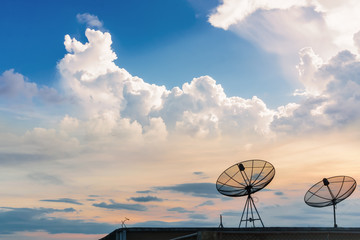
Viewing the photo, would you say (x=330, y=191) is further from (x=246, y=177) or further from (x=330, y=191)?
(x=246, y=177)

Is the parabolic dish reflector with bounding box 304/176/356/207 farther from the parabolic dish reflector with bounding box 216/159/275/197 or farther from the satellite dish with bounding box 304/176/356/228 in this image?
the parabolic dish reflector with bounding box 216/159/275/197

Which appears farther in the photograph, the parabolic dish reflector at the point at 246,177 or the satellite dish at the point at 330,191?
the satellite dish at the point at 330,191

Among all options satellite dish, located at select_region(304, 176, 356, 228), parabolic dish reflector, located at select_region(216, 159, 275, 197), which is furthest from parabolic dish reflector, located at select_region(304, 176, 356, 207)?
parabolic dish reflector, located at select_region(216, 159, 275, 197)

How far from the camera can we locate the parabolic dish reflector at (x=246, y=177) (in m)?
26.0

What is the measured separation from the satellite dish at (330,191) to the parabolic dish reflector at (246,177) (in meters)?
6.83

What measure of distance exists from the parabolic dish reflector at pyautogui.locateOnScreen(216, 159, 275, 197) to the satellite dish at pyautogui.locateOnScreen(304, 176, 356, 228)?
6.83 metres

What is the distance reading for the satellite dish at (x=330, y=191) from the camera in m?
29.6

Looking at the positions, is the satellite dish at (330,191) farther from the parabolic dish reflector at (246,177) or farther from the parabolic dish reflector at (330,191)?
the parabolic dish reflector at (246,177)

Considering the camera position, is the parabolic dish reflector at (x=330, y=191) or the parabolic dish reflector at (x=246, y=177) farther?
the parabolic dish reflector at (x=330, y=191)

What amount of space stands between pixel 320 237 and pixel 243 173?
34.3 feet

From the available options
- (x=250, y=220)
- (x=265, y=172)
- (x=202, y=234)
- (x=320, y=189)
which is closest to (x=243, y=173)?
(x=265, y=172)

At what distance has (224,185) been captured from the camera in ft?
89.1

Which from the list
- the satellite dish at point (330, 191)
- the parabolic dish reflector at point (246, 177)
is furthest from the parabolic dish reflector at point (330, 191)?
the parabolic dish reflector at point (246, 177)

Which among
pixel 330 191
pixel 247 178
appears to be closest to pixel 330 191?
pixel 330 191
